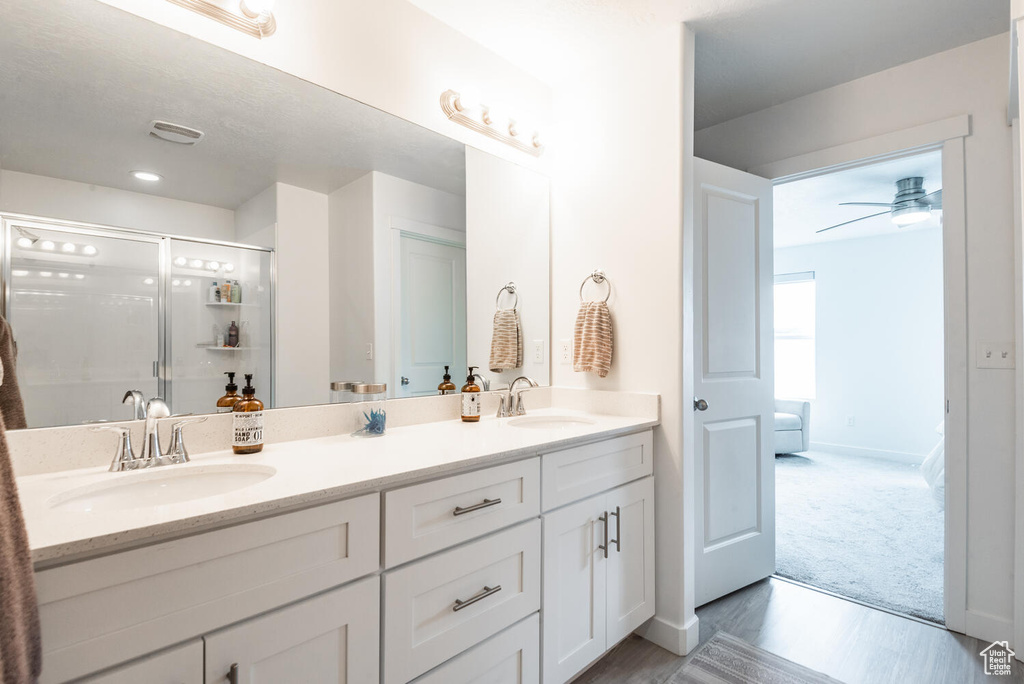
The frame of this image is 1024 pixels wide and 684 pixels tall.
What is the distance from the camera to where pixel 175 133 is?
4.33 ft

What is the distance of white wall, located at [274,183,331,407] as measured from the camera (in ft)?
4.95

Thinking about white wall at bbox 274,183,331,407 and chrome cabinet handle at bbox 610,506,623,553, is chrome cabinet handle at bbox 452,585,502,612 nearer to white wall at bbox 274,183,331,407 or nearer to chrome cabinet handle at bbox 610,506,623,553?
chrome cabinet handle at bbox 610,506,623,553

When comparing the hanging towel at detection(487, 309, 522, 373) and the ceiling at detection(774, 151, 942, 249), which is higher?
the ceiling at detection(774, 151, 942, 249)

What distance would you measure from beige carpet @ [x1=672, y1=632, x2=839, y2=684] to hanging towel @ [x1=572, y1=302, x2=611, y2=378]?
1136 mm

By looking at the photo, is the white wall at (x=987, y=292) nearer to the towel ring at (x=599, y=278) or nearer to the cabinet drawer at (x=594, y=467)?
the cabinet drawer at (x=594, y=467)

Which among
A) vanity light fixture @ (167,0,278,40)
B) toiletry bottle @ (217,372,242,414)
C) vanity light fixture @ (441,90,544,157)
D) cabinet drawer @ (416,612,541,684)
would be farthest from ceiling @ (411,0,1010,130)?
cabinet drawer @ (416,612,541,684)

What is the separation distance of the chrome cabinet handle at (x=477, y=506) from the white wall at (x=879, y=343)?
5574 mm

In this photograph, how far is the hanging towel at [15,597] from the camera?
64 centimetres

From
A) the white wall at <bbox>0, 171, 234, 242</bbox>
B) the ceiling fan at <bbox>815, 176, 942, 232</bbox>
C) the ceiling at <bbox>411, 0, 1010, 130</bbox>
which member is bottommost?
the white wall at <bbox>0, 171, 234, 242</bbox>

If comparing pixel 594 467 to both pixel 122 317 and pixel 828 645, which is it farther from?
pixel 122 317

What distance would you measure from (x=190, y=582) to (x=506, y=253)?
1683 mm

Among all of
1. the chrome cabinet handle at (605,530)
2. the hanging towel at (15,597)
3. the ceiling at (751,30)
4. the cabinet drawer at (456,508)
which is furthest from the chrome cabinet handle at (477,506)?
the ceiling at (751,30)

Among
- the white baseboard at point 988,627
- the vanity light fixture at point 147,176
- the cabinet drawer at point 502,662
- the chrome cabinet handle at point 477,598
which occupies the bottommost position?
the white baseboard at point 988,627
